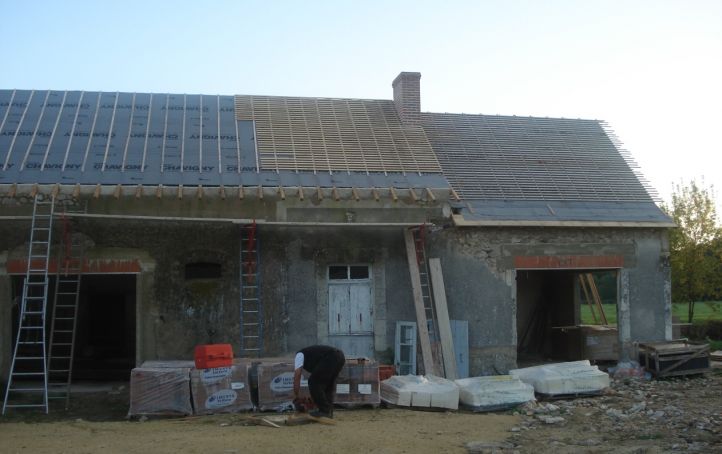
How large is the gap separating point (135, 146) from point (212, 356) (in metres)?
5.43

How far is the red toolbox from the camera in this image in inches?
436

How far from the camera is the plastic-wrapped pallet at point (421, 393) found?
11453 mm

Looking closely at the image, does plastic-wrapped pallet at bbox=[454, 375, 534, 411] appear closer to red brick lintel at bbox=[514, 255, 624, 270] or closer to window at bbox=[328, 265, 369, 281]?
window at bbox=[328, 265, 369, 281]

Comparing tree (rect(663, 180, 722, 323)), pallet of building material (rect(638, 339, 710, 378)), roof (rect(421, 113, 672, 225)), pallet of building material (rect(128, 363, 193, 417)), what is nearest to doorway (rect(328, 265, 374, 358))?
roof (rect(421, 113, 672, 225))

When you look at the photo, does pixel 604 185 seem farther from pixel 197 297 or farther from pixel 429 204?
pixel 197 297

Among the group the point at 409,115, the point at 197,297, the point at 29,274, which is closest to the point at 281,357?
the point at 197,297

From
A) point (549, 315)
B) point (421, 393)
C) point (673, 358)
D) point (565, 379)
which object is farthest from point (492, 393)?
point (549, 315)

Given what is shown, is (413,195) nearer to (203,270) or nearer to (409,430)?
(203,270)

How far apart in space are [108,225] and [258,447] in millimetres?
6218

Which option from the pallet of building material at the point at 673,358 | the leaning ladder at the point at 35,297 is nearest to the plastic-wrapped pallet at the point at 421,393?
the pallet of building material at the point at 673,358

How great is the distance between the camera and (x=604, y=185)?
16.4 meters

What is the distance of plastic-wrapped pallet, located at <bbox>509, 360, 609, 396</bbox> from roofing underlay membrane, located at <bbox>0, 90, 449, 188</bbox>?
413cm

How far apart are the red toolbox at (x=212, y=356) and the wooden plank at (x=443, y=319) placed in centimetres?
409

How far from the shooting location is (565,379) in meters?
12.5
